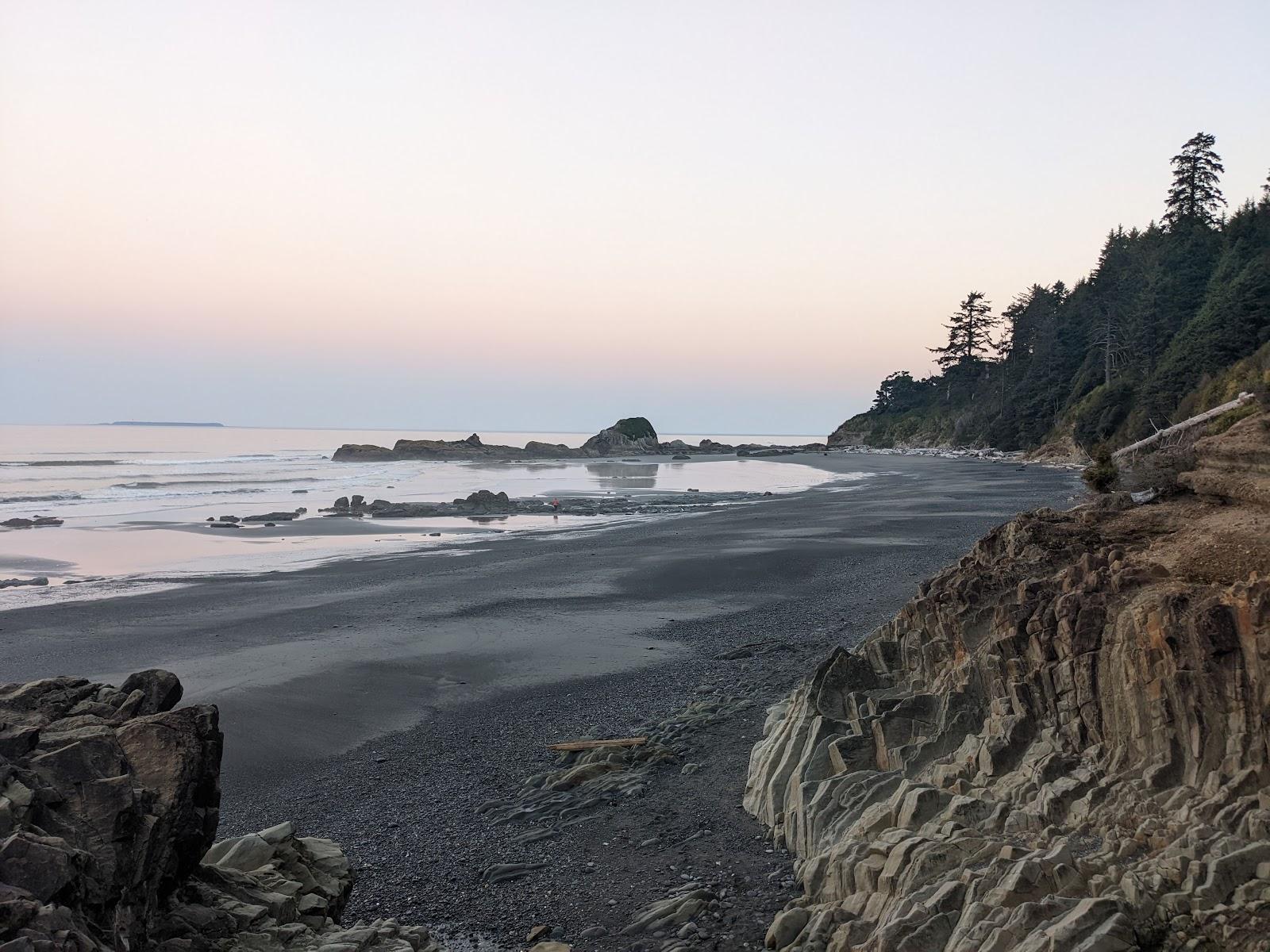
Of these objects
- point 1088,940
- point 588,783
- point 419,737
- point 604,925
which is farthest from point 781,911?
point 419,737

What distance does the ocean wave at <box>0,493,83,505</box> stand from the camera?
39562 millimetres

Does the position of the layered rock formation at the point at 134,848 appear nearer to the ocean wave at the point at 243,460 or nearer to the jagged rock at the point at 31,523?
the jagged rock at the point at 31,523

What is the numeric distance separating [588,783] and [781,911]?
2.93 meters

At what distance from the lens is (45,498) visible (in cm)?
4088

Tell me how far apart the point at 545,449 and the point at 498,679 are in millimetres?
90857

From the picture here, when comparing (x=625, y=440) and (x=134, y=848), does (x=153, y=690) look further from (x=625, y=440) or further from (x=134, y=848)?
(x=625, y=440)

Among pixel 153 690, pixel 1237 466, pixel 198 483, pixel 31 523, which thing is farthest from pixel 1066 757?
pixel 198 483

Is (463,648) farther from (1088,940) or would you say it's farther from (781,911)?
(1088,940)

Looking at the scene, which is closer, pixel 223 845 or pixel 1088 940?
pixel 1088 940

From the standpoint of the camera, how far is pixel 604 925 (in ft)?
19.6

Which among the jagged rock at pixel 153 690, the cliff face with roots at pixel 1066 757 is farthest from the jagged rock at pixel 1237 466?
the jagged rock at pixel 153 690

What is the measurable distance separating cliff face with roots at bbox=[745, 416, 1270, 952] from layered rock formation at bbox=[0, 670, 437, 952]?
3.19 m

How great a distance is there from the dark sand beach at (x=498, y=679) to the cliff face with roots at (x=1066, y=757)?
88 centimetres

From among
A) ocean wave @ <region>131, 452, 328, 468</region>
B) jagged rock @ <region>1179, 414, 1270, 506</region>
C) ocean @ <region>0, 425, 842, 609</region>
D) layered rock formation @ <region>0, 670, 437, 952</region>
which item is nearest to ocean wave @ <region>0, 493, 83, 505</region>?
ocean @ <region>0, 425, 842, 609</region>
